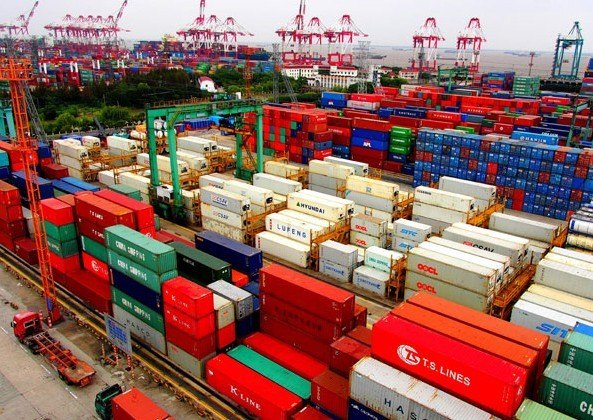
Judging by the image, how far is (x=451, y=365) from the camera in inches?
670

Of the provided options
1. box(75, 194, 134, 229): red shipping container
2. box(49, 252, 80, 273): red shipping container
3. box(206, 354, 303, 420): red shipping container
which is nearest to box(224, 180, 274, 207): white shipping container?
box(75, 194, 134, 229): red shipping container

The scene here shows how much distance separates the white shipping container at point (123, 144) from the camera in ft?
224

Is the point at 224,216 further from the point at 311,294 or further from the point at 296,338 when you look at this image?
the point at 311,294

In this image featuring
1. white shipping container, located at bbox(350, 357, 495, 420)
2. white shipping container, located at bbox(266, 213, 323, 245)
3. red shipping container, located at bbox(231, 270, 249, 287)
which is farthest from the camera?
white shipping container, located at bbox(266, 213, 323, 245)

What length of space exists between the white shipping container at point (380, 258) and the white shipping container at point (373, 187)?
925 centimetres

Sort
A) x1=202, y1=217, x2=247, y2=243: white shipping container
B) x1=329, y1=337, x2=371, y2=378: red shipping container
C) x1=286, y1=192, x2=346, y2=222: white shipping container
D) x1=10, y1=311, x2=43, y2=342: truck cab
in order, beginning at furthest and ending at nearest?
x1=202, y1=217, x2=247, y2=243: white shipping container
x1=286, y1=192, x2=346, y2=222: white shipping container
x1=10, y1=311, x2=43, y2=342: truck cab
x1=329, y1=337, x2=371, y2=378: red shipping container

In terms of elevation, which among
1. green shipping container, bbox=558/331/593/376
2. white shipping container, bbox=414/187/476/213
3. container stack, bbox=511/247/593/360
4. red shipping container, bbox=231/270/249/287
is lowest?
red shipping container, bbox=231/270/249/287

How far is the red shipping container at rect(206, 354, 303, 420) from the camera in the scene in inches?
867

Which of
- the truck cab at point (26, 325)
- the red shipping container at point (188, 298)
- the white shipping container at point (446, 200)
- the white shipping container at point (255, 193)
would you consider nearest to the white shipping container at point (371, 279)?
the white shipping container at point (446, 200)

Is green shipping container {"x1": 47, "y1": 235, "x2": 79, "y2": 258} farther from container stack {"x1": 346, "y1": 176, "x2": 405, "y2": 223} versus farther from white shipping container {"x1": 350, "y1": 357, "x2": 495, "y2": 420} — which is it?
container stack {"x1": 346, "y1": 176, "x2": 405, "y2": 223}

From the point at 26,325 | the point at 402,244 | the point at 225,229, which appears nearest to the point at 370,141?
the point at 225,229

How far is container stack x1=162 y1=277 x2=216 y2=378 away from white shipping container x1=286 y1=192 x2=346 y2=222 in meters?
18.2

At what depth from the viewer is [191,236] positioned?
45500 millimetres

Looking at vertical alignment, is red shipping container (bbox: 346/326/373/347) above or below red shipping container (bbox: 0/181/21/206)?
below
